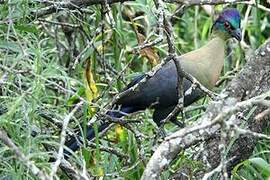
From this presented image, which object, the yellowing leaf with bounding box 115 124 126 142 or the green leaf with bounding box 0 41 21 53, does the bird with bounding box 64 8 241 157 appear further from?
the green leaf with bounding box 0 41 21 53

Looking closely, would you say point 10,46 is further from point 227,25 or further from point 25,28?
point 227,25

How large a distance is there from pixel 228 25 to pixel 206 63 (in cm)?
24

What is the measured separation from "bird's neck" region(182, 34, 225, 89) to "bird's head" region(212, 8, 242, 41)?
88 millimetres

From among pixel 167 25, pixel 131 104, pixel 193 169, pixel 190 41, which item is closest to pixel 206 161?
pixel 193 169

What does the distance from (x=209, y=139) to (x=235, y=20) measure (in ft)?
3.20

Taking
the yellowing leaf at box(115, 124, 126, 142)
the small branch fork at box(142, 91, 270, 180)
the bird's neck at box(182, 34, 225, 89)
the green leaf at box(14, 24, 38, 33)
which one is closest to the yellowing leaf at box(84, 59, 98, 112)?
the yellowing leaf at box(115, 124, 126, 142)

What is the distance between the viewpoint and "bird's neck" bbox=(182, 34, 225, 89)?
2.64 m

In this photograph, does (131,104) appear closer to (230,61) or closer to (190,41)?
(230,61)

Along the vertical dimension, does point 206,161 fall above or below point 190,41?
above

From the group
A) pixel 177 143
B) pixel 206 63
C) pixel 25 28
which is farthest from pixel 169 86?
pixel 177 143

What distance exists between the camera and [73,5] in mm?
2170

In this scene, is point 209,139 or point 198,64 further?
point 198,64

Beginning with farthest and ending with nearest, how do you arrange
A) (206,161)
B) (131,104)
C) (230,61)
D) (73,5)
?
(230,61) < (131,104) < (73,5) < (206,161)

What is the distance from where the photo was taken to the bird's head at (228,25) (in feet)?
9.34
